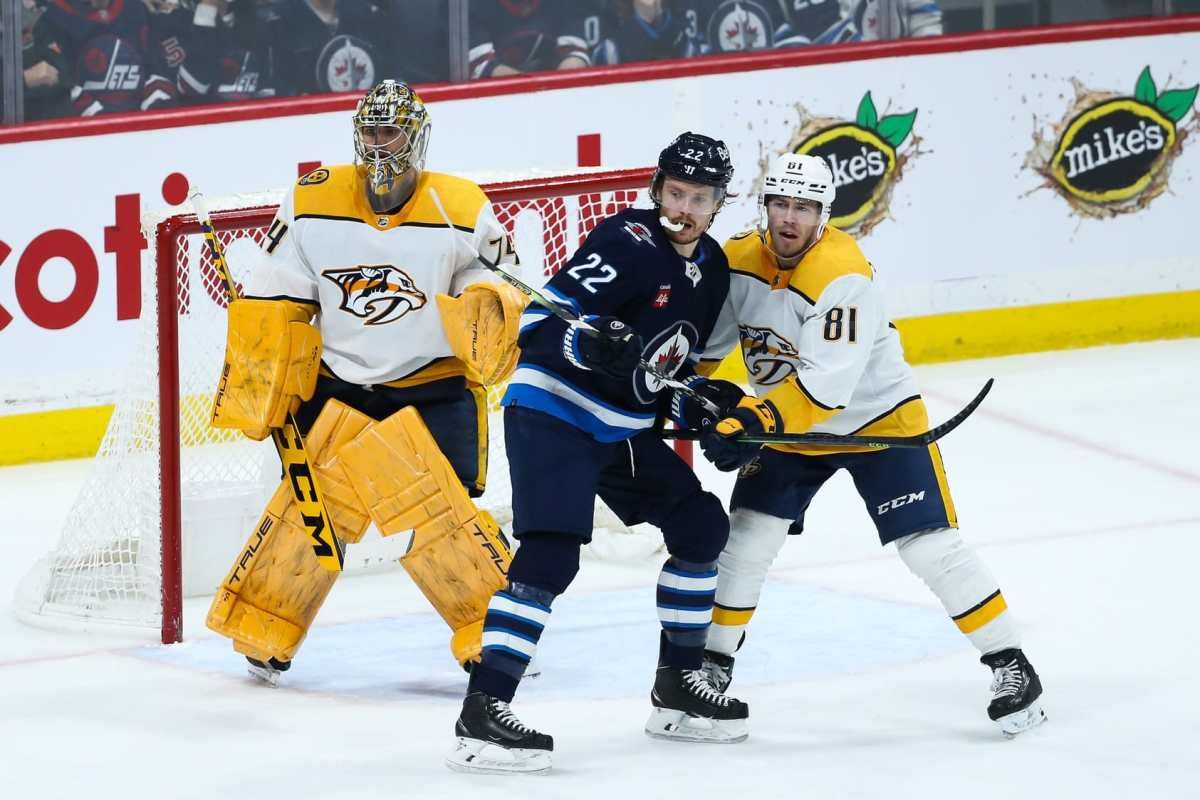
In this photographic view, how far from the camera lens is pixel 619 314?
3.54 meters

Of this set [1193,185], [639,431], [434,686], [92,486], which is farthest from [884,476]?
[1193,185]

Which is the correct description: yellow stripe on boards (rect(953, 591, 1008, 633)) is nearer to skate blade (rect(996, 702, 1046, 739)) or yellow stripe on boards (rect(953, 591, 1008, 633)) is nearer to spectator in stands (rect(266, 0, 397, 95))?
skate blade (rect(996, 702, 1046, 739))

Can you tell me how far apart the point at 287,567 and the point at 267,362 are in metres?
0.41

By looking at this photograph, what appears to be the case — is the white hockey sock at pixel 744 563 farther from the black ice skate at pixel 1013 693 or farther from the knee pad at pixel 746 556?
the black ice skate at pixel 1013 693

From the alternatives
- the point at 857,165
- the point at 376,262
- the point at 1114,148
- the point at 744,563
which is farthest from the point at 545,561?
the point at 1114,148

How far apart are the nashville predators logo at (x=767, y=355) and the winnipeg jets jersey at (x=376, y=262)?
0.54 m

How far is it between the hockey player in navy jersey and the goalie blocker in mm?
474

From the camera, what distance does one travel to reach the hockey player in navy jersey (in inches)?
137

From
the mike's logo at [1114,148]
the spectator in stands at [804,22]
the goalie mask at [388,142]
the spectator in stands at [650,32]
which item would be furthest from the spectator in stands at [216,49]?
the mike's logo at [1114,148]

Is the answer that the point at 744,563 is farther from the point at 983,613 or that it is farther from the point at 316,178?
the point at 316,178

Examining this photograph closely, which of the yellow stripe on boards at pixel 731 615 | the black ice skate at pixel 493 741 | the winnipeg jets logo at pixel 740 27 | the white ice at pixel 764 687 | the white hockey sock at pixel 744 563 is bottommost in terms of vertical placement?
the white ice at pixel 764 687

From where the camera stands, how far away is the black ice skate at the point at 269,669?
4133 millimetres

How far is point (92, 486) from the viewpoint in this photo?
4.71 meters

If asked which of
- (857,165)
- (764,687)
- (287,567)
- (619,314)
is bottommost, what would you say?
(764,687)
